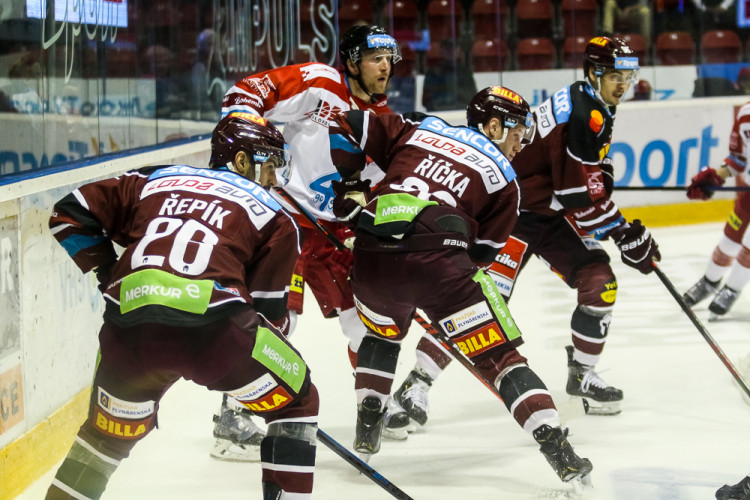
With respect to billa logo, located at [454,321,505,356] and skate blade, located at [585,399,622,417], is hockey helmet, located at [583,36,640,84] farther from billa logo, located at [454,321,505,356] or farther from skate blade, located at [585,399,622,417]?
billa logo, located at [454,321,505,356]

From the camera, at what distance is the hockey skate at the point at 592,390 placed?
3609 mm

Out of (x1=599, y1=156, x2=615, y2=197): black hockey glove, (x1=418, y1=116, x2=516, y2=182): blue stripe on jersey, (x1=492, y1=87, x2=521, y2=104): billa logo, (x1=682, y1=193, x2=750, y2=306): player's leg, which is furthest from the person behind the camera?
(x1=682, y1=193, x2=750, y2=306): player's leg

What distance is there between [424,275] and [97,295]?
4.54ft

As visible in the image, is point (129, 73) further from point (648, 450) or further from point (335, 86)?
point (648, 450)

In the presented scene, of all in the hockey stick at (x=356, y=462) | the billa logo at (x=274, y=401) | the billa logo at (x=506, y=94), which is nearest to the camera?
the billa logo at (x=274, y=401)

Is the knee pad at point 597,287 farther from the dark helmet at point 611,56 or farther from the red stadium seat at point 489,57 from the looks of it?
the red stadium seat at point 489,57

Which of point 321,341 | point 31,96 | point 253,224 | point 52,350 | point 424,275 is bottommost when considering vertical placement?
point 321,341

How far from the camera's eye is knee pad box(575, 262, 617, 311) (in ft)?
11.8

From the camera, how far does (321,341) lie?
183 inches

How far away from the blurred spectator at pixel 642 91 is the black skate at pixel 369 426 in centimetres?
497

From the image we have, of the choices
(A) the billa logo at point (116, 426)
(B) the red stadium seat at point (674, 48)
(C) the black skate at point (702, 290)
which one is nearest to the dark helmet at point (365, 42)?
(A) the billa logo at point (116, 426)

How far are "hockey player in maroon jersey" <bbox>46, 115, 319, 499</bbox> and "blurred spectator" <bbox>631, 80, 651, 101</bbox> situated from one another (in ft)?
18.2

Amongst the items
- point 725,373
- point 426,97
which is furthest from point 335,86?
point 426,97

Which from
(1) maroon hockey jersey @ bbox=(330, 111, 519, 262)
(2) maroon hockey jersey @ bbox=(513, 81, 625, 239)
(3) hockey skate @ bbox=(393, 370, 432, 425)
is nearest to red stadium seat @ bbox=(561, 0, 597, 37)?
(2) maroon hockey jersey @ bbox=(513, 81, 625, 239)
